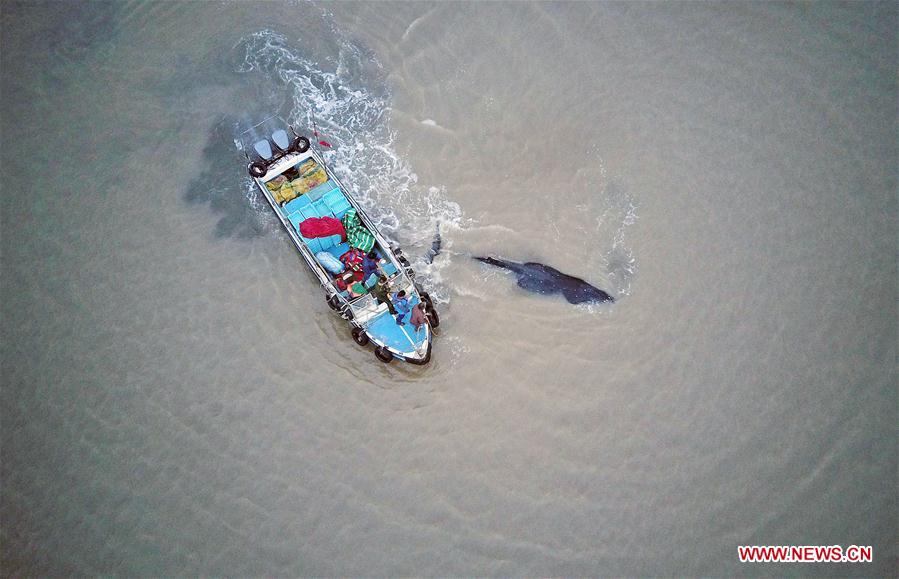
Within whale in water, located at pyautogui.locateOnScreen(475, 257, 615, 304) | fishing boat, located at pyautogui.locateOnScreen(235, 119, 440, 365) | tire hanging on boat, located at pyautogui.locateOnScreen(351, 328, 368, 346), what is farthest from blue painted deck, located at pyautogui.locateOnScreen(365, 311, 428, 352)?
whale in water, located at pyautogui.locateOnScreen(475, 257, 615, 304)

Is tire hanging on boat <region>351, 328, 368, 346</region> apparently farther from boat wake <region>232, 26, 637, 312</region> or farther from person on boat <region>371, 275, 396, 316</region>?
boat wake <region>232, 26, 637, 312</region>

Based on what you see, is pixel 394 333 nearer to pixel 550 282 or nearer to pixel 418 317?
pixel 418 317

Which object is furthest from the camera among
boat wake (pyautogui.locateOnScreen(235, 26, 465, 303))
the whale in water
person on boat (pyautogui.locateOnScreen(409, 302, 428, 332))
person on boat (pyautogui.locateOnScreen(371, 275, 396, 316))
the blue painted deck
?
boat wake (pyautogui.locateOnScreen(235, 26, 465, 303))

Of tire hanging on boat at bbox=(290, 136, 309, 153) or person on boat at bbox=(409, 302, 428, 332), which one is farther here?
tire hanging on boat at bbox=(290, 136, 309, 153)

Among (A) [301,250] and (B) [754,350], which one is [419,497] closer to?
(A) [301,250]

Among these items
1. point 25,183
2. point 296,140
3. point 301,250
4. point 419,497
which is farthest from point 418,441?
point 25,183

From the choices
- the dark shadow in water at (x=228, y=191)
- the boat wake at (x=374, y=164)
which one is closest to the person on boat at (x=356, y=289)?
the boat wake at (x=374, y=164)
